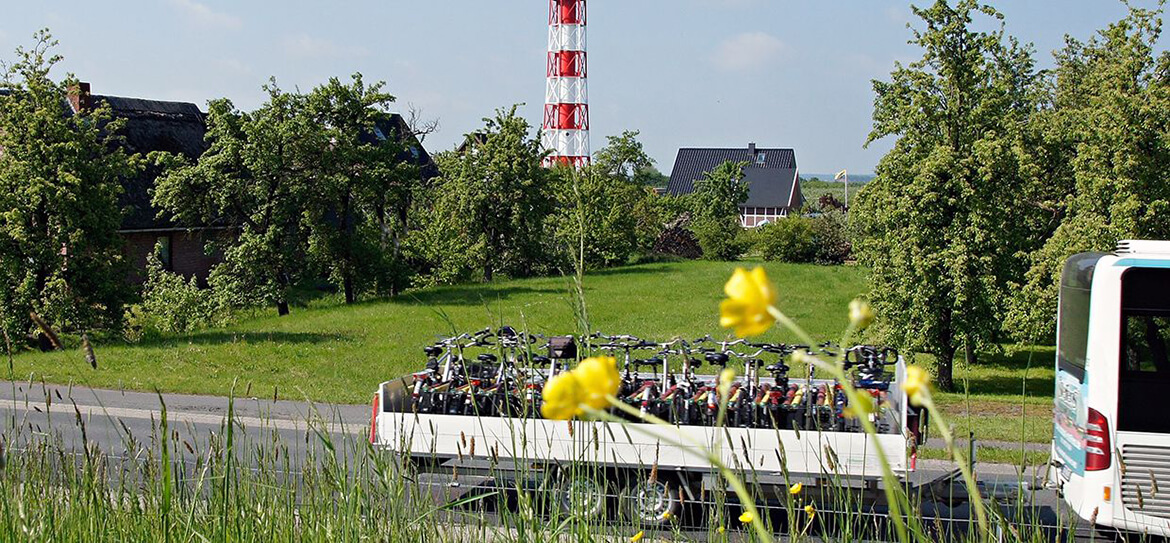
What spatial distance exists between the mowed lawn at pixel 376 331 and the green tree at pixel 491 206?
1.60 meters

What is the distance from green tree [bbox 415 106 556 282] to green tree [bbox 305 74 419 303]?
19.3ft

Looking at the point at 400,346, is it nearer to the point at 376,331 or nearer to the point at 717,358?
the point at 376,331

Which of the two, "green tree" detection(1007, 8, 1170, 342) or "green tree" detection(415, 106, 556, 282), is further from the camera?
"green tree" detection(415, 106, 556, 282)

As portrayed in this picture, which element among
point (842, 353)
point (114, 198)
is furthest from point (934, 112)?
point (842, 353)

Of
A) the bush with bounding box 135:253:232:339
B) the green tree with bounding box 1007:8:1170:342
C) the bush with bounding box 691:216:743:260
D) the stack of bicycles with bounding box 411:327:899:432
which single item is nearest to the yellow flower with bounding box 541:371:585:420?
the stack of bicycles with bounding box 411:327:899:432

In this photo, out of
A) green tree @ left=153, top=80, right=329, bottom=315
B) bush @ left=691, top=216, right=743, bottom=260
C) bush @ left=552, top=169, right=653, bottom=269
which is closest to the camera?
green tree @ left=153, top=80, right=329, bottom=315

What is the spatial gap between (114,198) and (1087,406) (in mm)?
21442

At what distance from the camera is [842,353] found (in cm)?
108

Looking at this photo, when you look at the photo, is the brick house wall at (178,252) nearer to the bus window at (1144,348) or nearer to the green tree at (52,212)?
the green tree at (52,212)

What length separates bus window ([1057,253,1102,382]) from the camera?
8.70 meters

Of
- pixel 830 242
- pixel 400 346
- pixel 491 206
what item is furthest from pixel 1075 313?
pixel 830 242

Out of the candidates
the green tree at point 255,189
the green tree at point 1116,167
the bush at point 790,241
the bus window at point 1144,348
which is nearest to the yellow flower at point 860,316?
the bus window at point 1144,348

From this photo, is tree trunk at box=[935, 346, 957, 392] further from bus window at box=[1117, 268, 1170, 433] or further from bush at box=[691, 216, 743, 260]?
bush at box=[691, 216, 743, 260]

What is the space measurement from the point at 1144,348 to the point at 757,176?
84.7 m
